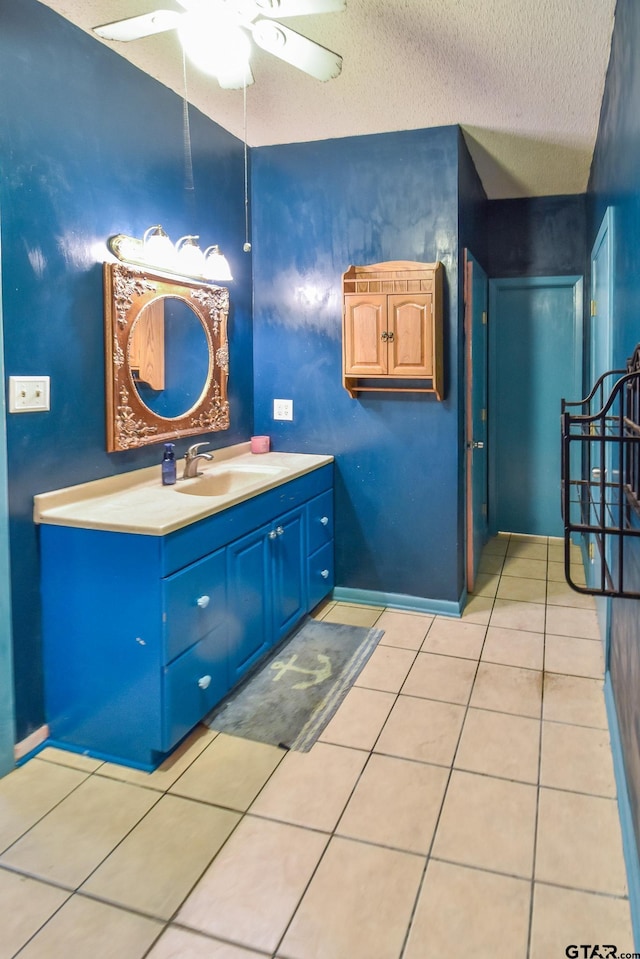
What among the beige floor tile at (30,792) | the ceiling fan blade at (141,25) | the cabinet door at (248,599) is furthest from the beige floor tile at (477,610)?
the ceiling fan blade at (141,25)

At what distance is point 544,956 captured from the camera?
1.44m

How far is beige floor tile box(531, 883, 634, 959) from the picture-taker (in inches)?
57.7

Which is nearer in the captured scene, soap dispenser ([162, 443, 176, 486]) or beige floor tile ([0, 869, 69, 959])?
beige floor tile ([0, 869, 69, 959])

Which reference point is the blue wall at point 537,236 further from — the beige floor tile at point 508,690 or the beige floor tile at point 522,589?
the beige floor tile at point 508,690

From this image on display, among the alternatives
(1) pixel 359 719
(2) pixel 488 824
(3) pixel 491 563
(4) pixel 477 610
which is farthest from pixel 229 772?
(3) pixel 491 563

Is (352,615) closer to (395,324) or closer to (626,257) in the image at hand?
(395,324)

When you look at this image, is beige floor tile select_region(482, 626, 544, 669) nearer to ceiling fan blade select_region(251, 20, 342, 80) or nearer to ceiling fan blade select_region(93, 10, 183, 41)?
ceiling fan blade select_region(251, 20, 342, 80)

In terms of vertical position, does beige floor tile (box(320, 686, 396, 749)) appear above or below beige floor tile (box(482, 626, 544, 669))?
below

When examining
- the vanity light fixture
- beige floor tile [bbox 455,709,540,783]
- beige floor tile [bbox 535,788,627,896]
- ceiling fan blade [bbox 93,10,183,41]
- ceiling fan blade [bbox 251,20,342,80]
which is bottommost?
beige floor tile [bbox 535,788,627,896]

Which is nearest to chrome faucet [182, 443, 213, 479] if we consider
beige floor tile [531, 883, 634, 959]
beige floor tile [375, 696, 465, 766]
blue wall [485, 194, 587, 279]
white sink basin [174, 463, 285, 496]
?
white sink basin [174, 463, 285, 496]

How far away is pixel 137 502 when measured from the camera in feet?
7.85

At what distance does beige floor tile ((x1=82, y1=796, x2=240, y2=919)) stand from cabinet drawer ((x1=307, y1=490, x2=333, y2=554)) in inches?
60.7

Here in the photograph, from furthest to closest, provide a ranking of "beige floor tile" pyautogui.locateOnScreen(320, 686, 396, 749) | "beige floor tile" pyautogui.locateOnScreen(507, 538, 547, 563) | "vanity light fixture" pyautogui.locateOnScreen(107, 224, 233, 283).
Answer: "beige floor tile" pyautogui.locateOnScreen(507, 538, 547, 563) → "vanity light fixture" pyautogui.locateOnScreen(107, 224, 233, 283) → "beige floor tile" pyautogui.locateOnScreen(320, 686, 396, 749)

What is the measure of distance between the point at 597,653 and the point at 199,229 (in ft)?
8.77
